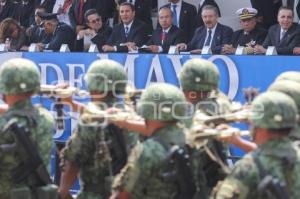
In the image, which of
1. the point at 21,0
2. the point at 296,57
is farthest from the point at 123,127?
the point at 21,0

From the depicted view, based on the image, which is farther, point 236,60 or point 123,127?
point 236,60

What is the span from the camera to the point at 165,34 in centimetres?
1259

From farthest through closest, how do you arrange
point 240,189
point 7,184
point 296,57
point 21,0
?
point 21,0, point 296,57, point 7,184, point 240,189

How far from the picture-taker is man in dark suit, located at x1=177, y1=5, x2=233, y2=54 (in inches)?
474

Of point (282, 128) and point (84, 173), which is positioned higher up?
point (282, 128)

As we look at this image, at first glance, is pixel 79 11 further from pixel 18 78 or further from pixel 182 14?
pixel 18 78

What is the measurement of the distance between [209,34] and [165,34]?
74cm

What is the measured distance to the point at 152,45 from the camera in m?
12.5

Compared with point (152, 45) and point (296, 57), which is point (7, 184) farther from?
point (152, 45)

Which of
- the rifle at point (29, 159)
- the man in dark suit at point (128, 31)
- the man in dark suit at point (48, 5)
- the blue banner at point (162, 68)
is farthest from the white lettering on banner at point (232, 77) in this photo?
the man in dark suit at point (48, 5)

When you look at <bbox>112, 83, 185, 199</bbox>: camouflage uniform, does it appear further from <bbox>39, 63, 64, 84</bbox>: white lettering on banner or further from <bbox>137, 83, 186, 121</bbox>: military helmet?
<bbox>39, 63, 64, 84</bbox>: white lettering on banner

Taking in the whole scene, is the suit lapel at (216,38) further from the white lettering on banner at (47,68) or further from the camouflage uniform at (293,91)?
the camouflage uniform at (293,91)

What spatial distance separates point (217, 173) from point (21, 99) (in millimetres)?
1575

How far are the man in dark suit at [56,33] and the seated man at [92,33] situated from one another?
0.48ft
